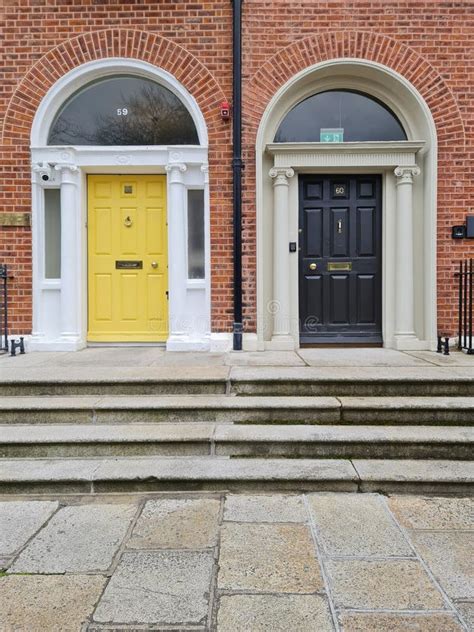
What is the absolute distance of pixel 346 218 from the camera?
5.91 m

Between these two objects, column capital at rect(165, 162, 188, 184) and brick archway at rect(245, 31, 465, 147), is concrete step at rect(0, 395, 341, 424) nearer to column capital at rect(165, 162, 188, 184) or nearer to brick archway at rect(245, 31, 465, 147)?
column capital at rect(165, 162, 188, 184)

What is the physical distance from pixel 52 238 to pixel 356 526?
5058mm

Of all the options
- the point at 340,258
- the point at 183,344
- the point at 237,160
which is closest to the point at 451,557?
the point at 183,344

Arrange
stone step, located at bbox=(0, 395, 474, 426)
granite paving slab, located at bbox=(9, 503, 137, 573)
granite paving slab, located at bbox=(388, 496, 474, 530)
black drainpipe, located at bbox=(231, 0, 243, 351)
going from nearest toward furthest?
granite paving slab, located at bbox=(9, 503, 137, 573)
granite paving slab, located at bbox=(388, 496, 474, 530)
stone step, located at bbox=(0, 395, 474, 426)
black drainpipe, located at bbox=(231, 0, 243, 351)

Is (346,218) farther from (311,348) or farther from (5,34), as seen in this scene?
(5,34)

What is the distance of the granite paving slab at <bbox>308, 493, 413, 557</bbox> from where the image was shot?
7.71ft

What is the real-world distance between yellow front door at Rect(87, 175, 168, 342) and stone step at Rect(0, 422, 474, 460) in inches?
102

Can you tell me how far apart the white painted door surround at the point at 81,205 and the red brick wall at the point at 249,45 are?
0.17m

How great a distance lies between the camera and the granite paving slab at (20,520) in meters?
2.42

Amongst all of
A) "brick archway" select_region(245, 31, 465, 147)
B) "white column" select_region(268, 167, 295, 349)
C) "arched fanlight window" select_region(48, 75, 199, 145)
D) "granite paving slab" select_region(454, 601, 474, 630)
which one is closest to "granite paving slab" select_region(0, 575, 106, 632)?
"granite paving slab" select_region(454, 601, 474, 630)

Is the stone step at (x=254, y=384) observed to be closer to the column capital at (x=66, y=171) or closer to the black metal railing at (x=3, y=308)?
the black metal railing at (x=3, y=308)

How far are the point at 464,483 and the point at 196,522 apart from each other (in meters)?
1.84

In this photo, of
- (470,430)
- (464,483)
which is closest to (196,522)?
(464,483)

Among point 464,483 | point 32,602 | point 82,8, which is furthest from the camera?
point 82,8
